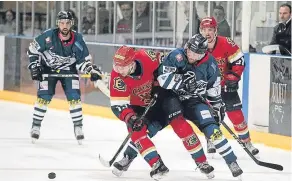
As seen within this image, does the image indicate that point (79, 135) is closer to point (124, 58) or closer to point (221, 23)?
point (124, 58)

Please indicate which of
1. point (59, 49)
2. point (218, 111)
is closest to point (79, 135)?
point (59, 49)

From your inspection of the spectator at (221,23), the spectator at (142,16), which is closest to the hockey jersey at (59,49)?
the spectator at (221,23)

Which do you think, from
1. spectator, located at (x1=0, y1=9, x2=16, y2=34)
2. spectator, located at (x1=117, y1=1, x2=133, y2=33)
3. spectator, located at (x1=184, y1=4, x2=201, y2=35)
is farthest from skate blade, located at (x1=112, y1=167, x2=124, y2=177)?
spectator, located at (x1=0, y1=9, x2=16, y2=34)

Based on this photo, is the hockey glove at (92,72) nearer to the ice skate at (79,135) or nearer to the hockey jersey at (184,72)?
the ice skate at (79,135)

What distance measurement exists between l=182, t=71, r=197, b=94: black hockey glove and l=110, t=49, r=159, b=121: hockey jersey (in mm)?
180

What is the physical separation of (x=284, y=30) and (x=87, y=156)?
2253 millimetres

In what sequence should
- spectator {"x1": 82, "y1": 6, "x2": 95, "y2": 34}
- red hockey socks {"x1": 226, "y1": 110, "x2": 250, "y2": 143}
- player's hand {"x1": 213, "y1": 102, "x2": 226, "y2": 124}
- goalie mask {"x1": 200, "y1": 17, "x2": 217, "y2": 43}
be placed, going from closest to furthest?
1. player's hand {"x1": 213, "y1": 102, "x2": 226, "y2": 124}
2. goalie mask {"x1": 200, "y1": 17, "x2": 217, "y2": 43}
3. red hockey socks {"x1": 226, "y1": 110, "x2": 250, "y2": 143}
4. spectator {"x1": 82, "y1": 6, "x2": 95, "y2": 34}

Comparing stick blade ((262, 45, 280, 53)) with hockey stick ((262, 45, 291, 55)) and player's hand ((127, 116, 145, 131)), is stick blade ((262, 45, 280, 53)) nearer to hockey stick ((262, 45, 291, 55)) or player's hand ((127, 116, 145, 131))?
hockey stick ((262, 45, 291, 55))

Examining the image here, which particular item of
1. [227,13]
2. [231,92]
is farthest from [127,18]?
[231,92]

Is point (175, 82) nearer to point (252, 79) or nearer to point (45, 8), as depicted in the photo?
→ point (252, 79)

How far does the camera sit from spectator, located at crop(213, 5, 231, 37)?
322 inches

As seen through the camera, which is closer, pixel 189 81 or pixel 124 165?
pixel 189 81

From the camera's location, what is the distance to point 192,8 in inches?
352

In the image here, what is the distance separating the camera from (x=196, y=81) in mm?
4922
